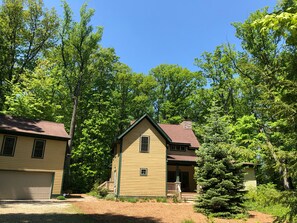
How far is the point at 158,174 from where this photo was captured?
882 inches

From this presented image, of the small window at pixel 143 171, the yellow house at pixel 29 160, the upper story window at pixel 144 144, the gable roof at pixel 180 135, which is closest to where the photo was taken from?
the yellow house at pixel 29 160

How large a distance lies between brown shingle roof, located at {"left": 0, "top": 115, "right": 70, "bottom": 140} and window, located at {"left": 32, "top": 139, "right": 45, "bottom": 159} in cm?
68

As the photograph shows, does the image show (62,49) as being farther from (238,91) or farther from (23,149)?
(238,91)

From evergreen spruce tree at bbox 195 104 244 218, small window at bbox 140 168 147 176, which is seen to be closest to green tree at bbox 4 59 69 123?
small window at bbox 140 168 147 176

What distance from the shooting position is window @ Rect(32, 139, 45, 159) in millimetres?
19641

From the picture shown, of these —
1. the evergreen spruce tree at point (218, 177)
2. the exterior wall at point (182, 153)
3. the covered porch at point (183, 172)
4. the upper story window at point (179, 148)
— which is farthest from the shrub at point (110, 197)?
the evergreen spruce tree at point (218, 177)

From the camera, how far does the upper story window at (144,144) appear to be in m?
22.7

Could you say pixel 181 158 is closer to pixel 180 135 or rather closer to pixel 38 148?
pixel 180 135

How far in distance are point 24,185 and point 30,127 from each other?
15.8ft

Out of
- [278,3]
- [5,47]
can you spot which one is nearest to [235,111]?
[278,3]

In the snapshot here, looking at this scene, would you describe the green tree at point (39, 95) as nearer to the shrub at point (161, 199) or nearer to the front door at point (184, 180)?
the shrub at point (161, 199)

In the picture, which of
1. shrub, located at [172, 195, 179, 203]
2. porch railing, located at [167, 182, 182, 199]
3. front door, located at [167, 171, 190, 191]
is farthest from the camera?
front door, located at [167, 171, 190, 191]

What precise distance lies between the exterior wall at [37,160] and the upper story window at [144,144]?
704cm

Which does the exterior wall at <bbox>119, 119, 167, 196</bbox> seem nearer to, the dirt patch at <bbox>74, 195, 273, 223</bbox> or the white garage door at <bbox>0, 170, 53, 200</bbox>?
the dirt patch at <bbox>74, 195, 273, 223</bbox>
